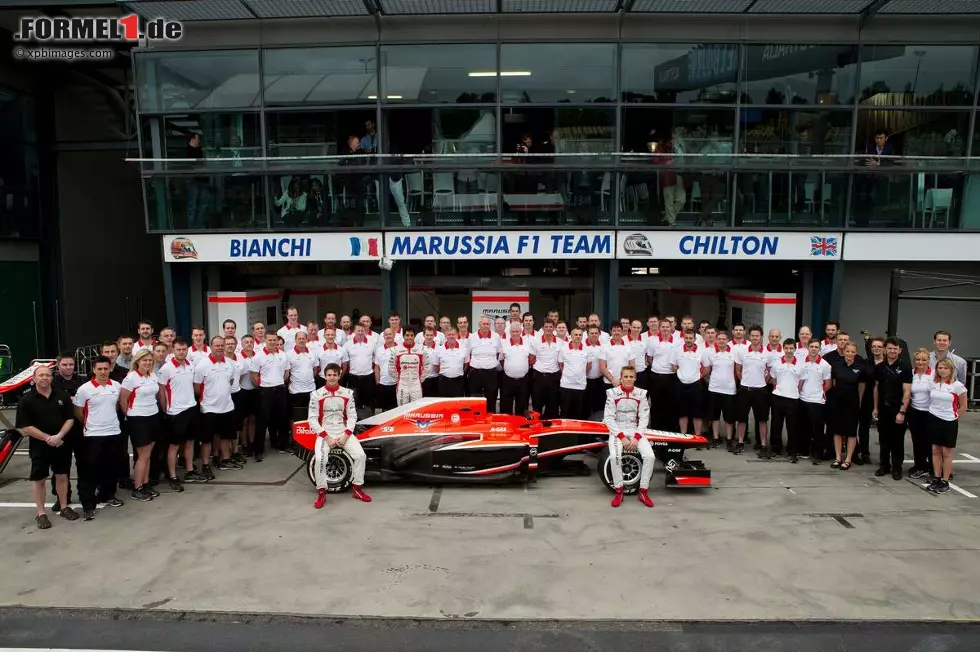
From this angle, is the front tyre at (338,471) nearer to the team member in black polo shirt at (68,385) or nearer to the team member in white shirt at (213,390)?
the team member in white shirt at (213,390)

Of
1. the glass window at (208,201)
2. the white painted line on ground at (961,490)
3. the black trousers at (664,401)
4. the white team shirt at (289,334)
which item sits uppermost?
the glass window at (208,201)

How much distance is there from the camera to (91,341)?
769 inches

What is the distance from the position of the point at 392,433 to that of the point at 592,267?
8.31 m

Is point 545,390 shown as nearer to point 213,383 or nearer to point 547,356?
point 547,356

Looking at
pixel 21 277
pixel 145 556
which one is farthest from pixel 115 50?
pixel 145 556

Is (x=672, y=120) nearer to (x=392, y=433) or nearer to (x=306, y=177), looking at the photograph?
(x=306, y=177)

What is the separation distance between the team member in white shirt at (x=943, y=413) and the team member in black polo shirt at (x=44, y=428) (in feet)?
32.2

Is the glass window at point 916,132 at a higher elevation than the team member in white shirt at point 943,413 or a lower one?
higher

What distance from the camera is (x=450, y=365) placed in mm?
10547

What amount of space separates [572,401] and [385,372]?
2888mm

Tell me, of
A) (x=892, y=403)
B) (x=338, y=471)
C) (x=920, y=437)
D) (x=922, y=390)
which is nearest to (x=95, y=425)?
(x=338, y=471)

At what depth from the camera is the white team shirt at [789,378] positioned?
9367 mm

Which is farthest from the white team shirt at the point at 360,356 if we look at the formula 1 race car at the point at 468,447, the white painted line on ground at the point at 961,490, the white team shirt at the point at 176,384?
the white painted line on ground at the point at 961,490

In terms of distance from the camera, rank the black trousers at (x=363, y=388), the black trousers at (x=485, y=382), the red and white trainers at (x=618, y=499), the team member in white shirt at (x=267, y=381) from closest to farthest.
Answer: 1. the red and white trainers at (x=618, y=499)
2. the team member in white shirt at (x=267, y=381)
3. the black trousers at (x=485, y=382)
4. the black trousers at (x=363, y=388)
